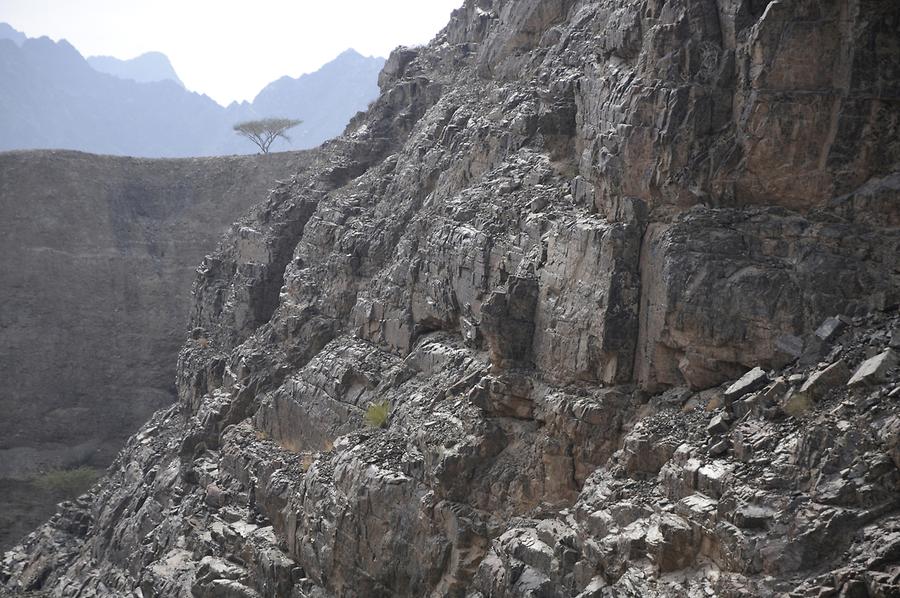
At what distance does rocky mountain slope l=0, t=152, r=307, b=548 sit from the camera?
57.3m

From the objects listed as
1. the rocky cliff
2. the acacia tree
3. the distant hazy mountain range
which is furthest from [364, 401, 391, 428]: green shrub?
the distant hazy mountain range

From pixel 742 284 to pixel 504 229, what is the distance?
8.70 metres

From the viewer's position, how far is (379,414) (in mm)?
27047

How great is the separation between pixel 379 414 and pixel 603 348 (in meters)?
8.62

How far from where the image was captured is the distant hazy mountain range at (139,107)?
15038 centimetres

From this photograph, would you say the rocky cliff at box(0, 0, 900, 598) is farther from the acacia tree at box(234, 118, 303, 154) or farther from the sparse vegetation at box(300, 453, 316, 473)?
the acacia tree at box(234, 118, 303, 154)

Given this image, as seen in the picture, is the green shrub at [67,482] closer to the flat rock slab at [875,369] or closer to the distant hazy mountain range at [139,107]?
the flat rock slab at [875,369]

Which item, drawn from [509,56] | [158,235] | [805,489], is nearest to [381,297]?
[509,56]

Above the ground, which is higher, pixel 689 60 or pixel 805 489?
pixel 689 60

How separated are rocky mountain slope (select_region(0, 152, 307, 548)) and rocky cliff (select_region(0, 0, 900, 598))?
22760mm

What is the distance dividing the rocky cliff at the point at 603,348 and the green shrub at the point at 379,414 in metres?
0.24

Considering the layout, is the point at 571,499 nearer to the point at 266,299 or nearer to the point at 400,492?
the point at 400,492

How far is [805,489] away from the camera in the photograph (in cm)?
1395

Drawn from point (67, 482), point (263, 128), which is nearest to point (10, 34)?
point (263, 128)
